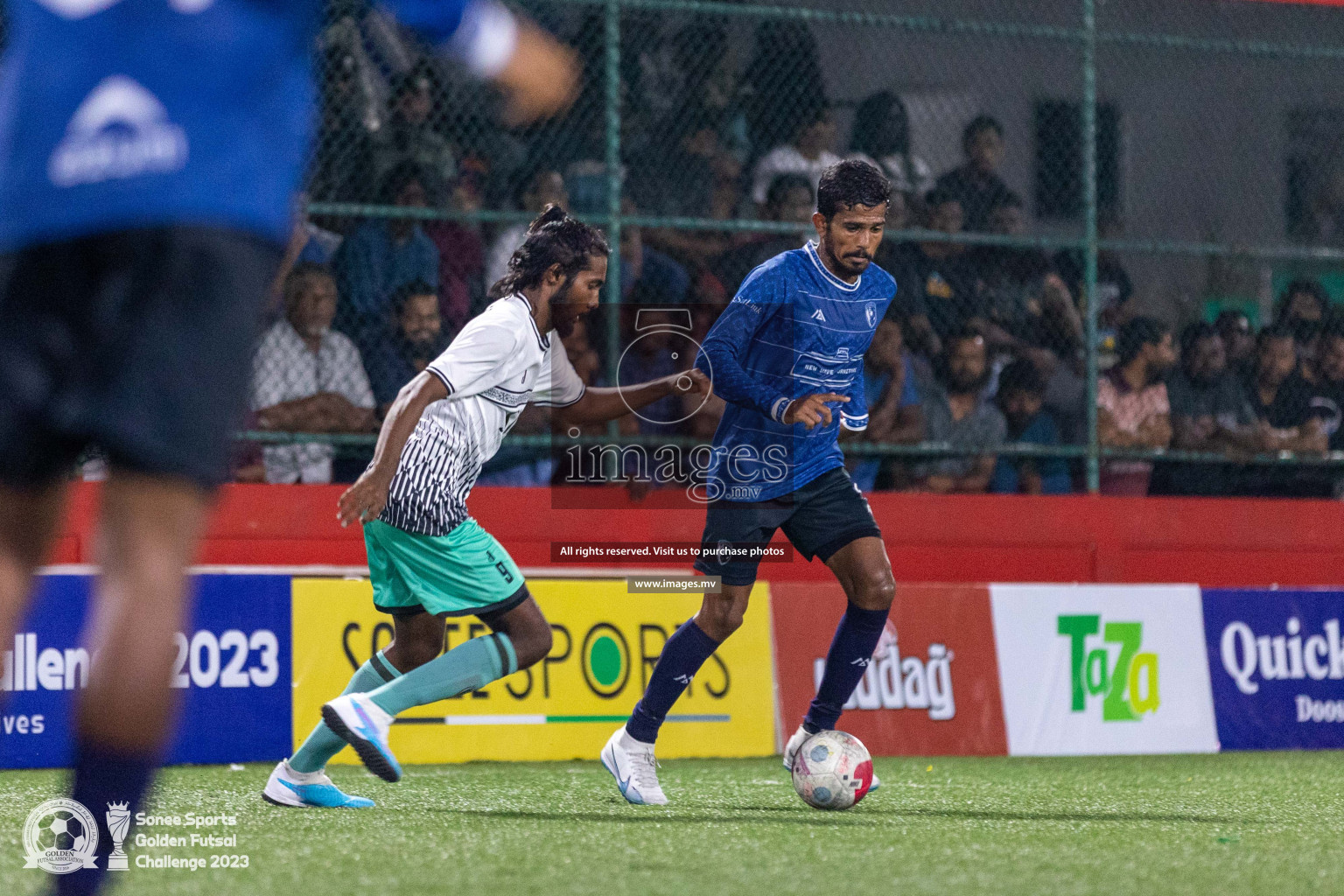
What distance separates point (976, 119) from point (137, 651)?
899 centimetres

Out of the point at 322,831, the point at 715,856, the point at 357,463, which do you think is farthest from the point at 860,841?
the point at 357,463

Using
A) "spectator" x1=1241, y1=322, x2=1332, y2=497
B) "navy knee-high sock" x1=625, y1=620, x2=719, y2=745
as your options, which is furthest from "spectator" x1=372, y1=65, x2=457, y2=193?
"spectator" x1=1241, y1=322, x2=1332, y2=497

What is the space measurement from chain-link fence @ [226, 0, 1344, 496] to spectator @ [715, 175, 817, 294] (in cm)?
2

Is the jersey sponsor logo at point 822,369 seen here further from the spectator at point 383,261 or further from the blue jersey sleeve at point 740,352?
the spectator at point 383,261

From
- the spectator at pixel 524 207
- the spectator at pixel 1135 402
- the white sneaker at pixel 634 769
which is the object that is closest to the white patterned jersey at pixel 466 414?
the white sneaker at pixel 634 769

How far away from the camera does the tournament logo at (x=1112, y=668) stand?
28.6 ft

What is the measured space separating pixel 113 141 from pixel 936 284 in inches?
313

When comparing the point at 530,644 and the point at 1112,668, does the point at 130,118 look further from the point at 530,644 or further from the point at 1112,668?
the point at 1112,668

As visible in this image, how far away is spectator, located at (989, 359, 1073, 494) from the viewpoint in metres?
10.2

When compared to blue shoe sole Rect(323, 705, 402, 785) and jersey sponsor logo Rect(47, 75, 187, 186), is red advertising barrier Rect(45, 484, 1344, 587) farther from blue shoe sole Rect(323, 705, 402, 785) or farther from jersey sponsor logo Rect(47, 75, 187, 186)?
jersey sponsor logo Rect(47, 75, 187, 186)

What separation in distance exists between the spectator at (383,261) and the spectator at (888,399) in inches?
96.8

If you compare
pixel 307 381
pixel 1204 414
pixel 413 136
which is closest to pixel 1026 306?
pixel 1204 414

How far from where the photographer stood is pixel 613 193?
9312 mm

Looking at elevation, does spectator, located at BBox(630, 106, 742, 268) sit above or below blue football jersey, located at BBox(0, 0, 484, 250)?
above
